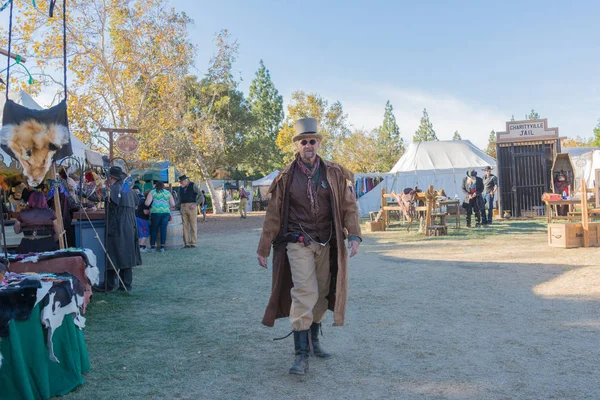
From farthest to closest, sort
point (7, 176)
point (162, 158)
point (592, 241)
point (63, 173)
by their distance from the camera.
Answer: point (162, 158)
point (592, 241)
point (63, 173)
point (7, 176)

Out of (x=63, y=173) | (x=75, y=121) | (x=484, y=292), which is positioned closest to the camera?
(x=484, y=292)

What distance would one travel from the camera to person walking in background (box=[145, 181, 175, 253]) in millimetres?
11711

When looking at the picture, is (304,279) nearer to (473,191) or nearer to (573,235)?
(573,235)

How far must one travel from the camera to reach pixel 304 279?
386 cm

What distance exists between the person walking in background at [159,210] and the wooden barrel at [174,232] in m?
0.15

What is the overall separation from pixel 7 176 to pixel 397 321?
560 centimetres

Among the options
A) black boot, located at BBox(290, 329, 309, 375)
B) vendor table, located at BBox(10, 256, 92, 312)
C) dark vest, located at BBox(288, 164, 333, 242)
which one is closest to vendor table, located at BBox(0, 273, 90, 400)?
vendor table, located at BBox(10, 256, 92, 312)

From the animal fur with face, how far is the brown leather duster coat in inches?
109

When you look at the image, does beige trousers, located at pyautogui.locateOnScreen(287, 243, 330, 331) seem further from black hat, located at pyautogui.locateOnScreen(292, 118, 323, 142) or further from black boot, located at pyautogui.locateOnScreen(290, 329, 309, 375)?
black hat, located at pyautogui.locateOnScreen(292, 118, 323, 142)

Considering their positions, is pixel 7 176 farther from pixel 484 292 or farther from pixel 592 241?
pixel 592 241

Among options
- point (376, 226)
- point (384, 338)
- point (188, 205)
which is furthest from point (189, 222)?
point (384, 338)

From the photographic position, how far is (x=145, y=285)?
7820mm

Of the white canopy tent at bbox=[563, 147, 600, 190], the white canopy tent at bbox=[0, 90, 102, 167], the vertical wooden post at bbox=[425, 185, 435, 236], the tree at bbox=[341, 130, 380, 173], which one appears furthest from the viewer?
the tree at bbox=[341, 130, 380, 173]

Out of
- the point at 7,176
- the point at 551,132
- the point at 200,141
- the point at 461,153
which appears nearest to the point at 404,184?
the point at 461,153
